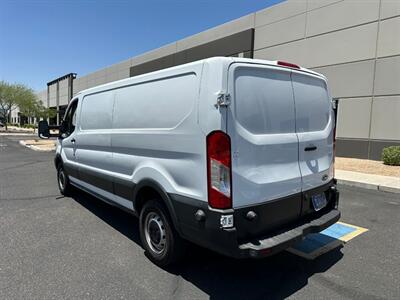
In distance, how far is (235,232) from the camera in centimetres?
270

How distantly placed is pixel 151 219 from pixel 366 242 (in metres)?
2.97

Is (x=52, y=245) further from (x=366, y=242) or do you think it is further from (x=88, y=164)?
(x=366, y=242)

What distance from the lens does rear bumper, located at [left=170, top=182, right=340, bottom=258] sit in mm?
2708

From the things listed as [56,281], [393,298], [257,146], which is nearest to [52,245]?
[56,281]

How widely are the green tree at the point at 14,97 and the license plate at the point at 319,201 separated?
5593 centimetres

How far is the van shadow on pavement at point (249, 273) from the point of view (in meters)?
3.00

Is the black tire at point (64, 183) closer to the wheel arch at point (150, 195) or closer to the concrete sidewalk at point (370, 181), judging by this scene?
the wheel arch at point (150, 195)

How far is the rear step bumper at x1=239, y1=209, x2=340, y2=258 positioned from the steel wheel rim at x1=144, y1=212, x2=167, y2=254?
108 centimetres

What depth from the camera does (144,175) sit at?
11.8 ft

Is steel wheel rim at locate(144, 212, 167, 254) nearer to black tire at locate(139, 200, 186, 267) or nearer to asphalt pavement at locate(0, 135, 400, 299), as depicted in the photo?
black tire at locate(139, 200, 186, 267)

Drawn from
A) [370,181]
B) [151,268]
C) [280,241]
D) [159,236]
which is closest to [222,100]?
[280,241]

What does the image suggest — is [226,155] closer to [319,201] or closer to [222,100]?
[222,100]

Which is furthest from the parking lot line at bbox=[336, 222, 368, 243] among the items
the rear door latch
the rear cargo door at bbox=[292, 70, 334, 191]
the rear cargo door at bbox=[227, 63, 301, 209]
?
the rear door latch

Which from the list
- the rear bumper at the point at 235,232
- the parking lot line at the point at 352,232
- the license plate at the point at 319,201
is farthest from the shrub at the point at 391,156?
the rear bumper at the point at 235,232
